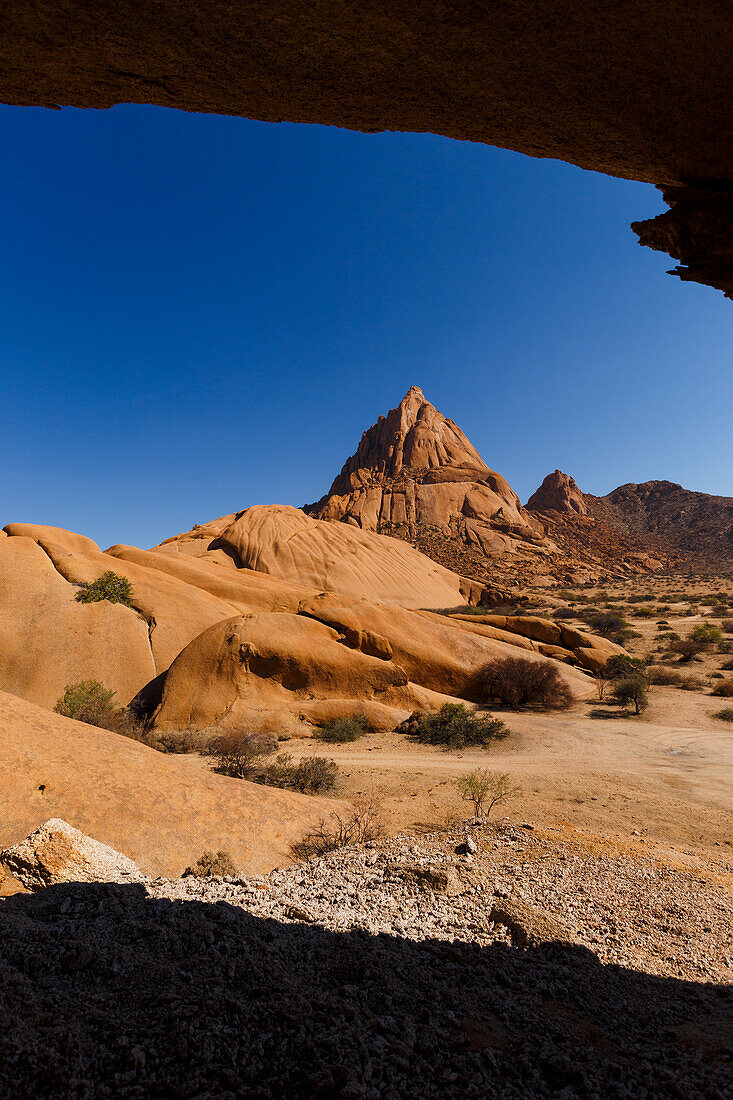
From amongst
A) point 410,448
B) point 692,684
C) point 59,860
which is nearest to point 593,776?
point 59,860

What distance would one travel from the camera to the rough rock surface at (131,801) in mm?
4605

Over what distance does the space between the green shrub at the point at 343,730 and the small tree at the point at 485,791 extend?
12.8ft

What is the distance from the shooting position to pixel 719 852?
19.9 feet

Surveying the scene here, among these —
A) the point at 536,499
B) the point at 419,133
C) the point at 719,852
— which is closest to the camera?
the point at 419,133

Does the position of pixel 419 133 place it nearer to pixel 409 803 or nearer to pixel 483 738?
pixel 409 803

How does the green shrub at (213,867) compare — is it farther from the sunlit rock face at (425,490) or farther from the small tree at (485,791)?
the sunlit rock face at (425,490)

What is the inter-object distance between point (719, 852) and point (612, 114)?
8085 millimetres

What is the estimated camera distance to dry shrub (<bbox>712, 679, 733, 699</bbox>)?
52.9ft

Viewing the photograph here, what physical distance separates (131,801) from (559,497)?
309 ft

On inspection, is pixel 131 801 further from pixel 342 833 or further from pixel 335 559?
pixel 335 559

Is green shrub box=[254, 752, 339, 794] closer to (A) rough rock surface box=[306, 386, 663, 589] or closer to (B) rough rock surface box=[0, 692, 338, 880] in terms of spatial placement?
(B) rough rock surface box=[0, 692, 338, 880]

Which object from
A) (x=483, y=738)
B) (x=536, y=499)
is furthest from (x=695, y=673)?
(x=536, y=499)

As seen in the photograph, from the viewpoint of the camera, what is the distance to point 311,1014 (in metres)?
2.31

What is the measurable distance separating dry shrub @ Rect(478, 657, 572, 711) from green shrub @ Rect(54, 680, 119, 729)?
11392mm
